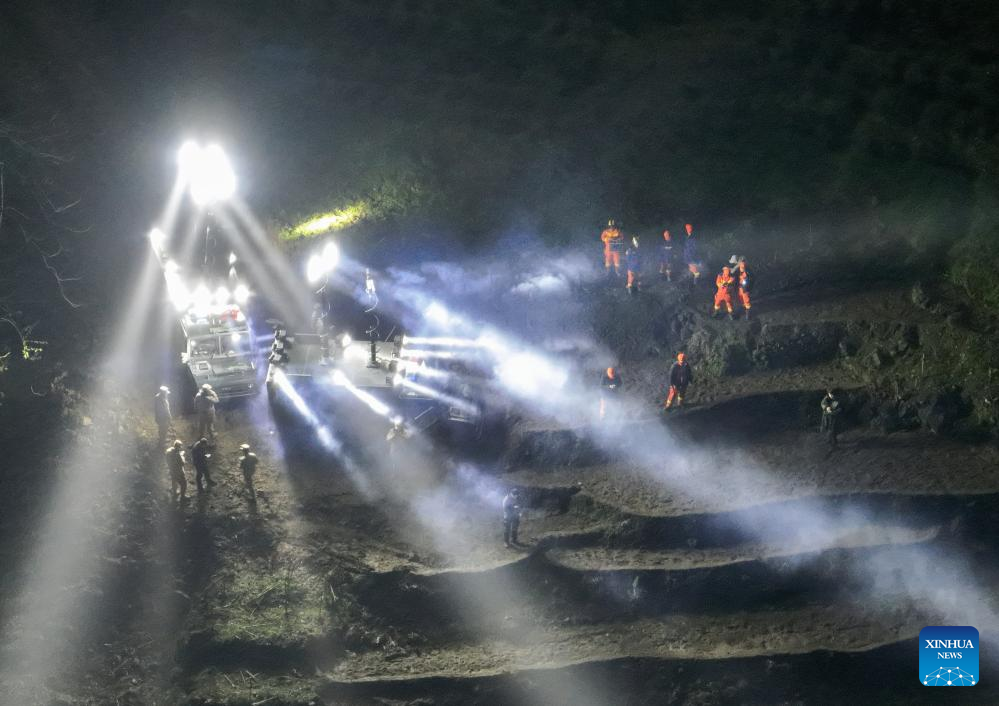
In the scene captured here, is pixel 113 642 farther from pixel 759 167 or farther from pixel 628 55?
pixel 628 55

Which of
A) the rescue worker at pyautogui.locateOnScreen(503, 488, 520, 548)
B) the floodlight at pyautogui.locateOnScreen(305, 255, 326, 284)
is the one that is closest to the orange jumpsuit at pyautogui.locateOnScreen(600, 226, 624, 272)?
the rescue worker at pyautogui.locateOnScreen(503, 488, 520, 548)

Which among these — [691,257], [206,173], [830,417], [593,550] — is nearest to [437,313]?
[691,257]

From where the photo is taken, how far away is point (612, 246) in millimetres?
→ 26469

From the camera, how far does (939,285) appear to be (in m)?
24.2

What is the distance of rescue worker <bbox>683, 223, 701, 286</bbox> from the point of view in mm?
25875

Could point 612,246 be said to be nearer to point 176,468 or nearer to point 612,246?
point 612,246

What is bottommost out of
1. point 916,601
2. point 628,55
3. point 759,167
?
point 916,601

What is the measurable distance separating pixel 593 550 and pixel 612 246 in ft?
32.9

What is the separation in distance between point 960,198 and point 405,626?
20.3 meters

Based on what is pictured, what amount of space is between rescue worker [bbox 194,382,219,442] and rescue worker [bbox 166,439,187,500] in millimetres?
1494

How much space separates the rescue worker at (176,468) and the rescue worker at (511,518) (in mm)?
8318

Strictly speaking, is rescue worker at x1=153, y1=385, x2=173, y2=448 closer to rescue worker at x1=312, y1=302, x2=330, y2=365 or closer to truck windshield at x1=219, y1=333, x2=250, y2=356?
truck windshield at x1=219, y1=333, x2=250, y2=356

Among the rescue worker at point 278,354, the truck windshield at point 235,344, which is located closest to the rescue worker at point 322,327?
the rescue worker at point 278,354

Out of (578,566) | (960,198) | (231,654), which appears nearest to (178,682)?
(231,654)
